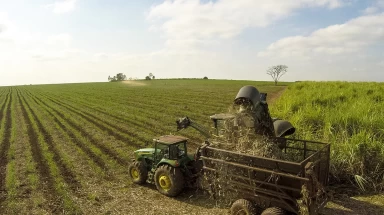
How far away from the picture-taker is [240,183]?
7828 millimetres

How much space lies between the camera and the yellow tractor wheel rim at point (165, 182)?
1032 centimetres

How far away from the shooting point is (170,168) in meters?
10.2

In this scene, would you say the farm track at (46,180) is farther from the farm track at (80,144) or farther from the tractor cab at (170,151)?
the tractor cab at (170,151)

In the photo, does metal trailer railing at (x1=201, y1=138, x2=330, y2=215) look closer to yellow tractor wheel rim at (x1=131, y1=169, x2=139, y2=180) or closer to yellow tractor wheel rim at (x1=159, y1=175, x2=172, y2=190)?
yellow tractor wheel rim at (x1=159, y1=175, x2=172, y2=190)

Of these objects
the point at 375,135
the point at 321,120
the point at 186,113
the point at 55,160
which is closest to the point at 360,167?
the point at 375,135

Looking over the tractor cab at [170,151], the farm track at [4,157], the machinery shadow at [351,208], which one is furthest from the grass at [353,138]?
the farm track at [4,157]

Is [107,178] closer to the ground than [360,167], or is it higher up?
closer to the ground

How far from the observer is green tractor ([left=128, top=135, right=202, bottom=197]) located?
33.5 feet

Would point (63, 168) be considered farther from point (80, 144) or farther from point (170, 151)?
point (170, 151)

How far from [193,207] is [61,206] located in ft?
15.2

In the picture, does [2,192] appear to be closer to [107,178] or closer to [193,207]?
[107,178]

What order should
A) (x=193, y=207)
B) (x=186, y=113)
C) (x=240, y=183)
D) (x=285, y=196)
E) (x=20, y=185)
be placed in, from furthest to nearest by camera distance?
(x=186, y=113) → (x=20, y=185) → (x=193, y=207) → (x=240, y=183) → (x=285, y=196)

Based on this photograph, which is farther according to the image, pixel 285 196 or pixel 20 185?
pixel 20 185

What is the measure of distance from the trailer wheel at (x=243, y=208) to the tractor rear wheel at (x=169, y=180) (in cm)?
266
